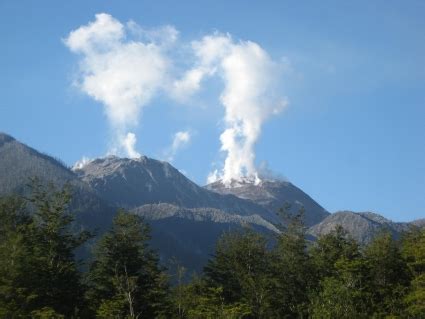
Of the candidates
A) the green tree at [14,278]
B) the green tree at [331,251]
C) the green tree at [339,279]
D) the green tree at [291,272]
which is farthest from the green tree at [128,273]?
the green tree at [331,251]

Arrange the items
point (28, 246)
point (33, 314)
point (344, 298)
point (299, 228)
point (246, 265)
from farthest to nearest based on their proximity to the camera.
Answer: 1. point (299, 228)
2. point (246, 265)
3. point (28, 246)
4. point (33, 314)
5. point (344, 298)

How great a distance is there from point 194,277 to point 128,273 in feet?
27.1

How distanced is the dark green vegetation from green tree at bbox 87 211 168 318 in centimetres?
13

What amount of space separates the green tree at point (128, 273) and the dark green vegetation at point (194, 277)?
0.13 m

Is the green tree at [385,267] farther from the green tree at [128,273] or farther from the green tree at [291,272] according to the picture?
the green tree at [128,273]

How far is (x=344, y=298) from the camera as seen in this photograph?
52312 millimetres

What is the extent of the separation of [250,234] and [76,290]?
25197 millimetres

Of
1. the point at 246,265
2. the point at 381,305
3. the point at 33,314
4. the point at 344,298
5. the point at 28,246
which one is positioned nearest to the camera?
the point at 344,298

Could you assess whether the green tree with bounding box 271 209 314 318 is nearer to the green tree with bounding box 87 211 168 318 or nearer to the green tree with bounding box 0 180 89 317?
the green tree with bounding box 87 211 168 318

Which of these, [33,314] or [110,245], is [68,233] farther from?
[33,314]

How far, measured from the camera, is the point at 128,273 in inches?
2793

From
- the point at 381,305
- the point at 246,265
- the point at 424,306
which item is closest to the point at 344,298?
the point at 424,306

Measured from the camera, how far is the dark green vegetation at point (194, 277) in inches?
2370

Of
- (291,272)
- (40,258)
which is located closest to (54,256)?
(40,258)
